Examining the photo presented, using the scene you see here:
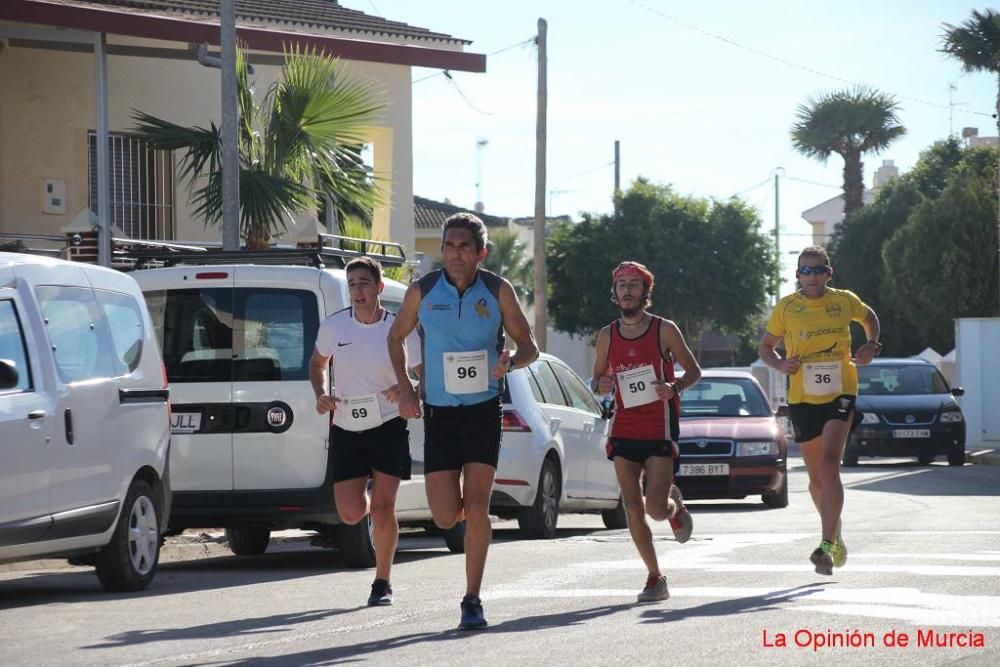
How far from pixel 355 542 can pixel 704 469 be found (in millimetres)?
8008

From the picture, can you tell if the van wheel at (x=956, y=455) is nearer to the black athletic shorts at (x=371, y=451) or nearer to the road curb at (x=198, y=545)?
the road curb at (x=198, y=545)

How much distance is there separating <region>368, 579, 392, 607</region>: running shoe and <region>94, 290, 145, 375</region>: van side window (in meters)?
2.39

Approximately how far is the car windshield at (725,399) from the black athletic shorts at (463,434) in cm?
1246

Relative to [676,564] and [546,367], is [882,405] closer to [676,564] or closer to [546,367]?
[546,367]

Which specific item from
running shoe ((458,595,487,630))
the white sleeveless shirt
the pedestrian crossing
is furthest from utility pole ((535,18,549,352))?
running shoe ((458,595,487,630))

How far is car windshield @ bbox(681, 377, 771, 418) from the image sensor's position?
21156 millimetres

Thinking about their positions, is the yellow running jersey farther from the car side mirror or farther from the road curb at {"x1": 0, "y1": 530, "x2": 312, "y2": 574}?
the road curb at {"x1": 0, "y1": 530, "x2": 312, "y2": 574}

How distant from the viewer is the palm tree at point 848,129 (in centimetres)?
6525

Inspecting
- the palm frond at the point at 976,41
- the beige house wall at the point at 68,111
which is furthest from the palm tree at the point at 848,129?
the beige house wall at the point at 68,111

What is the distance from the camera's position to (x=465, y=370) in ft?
28.8

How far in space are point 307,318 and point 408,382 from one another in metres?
3.27

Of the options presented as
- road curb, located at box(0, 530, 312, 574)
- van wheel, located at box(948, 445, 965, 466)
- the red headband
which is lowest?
van wheel, located at box(948, 445, 965, 466)

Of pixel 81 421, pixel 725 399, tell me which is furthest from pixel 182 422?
pixel 725 399

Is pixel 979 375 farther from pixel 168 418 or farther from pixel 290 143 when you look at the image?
pixel 168 418
